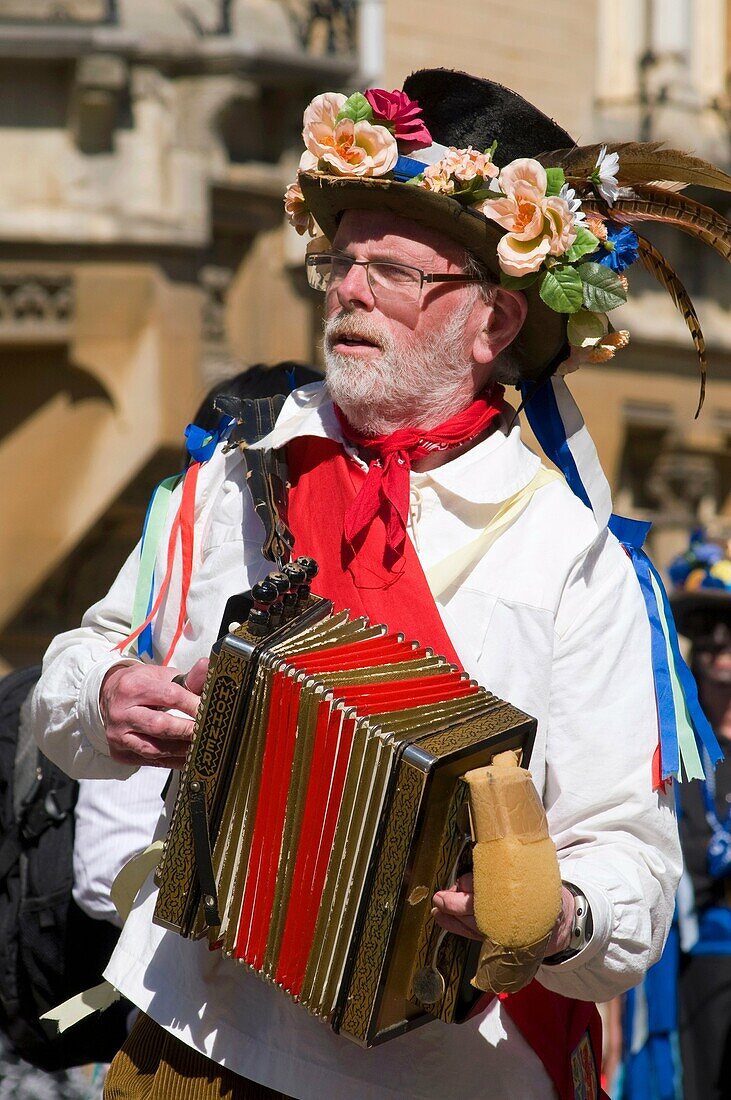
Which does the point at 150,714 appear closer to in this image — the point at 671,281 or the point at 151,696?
the point at 151,696

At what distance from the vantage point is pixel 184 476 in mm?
2916

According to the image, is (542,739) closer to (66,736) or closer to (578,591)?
(578,591)

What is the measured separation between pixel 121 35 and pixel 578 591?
16.9 ft

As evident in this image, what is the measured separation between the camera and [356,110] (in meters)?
2.81

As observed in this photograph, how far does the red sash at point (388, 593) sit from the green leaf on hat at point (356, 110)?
53 cm

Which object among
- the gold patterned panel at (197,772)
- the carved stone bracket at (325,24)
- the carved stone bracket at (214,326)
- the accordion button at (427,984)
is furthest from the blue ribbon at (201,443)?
the carved stone bracket at (325,24)

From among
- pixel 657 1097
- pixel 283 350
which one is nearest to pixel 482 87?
pixel 657 1097

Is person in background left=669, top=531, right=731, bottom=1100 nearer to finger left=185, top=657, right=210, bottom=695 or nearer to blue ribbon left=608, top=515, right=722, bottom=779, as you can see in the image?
blue ribbon left=608, top=515, right=722, bottom=779

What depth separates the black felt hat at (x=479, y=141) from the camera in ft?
9.14

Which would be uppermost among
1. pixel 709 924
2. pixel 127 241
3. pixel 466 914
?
pixel 466 914

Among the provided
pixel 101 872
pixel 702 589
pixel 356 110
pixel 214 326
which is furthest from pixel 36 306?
pixel 356 110

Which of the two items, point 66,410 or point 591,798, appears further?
point 66,410

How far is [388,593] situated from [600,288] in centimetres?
60

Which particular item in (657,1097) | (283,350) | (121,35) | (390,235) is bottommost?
(657,1097)
